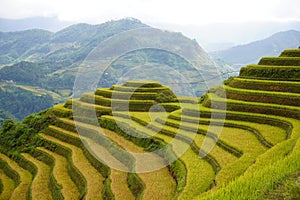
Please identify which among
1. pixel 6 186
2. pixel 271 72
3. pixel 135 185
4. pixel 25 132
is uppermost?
pixel 271 72

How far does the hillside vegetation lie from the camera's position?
921 cm

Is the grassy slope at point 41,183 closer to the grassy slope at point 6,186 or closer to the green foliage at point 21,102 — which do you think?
the grassy slope at point 6,186

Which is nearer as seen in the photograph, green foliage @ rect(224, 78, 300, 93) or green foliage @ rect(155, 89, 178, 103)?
green foliage @ rect(224, 78, 300, 93)

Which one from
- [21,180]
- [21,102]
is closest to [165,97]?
[21,180]

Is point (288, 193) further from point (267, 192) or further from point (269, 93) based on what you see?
point (269, 93)

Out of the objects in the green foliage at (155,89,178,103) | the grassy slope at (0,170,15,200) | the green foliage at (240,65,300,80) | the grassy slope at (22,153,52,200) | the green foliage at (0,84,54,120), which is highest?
the green foliage at (240,65,300,80)

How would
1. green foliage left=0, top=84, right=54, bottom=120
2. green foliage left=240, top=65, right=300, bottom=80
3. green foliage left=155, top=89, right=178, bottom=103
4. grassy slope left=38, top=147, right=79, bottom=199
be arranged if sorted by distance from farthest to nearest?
green foliage left=0, top=84, right=54, bottom=120
green foliage left=155, top=89, right=178, bottom=103
green foliage left=240, top=65, right=300, bottom=80
grassy slope left=38, top=147, right=79, bottom=199

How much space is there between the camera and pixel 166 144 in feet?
48.3

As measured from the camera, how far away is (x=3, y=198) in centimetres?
1711

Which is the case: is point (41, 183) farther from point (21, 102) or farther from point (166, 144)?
point (21, 102)

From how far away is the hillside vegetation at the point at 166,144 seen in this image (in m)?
9.21

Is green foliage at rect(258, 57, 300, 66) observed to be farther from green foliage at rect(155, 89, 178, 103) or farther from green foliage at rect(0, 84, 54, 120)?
green foliage at rect(0, 84, 54, 120)

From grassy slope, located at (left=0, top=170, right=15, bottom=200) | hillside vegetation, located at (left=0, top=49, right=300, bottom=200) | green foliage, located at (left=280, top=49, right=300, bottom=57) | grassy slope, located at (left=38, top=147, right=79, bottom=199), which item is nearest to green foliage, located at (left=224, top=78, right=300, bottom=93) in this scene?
hillside vegetation, located at (left=0, top=49, right=300, bottom=200)

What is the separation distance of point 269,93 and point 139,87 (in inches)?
479
